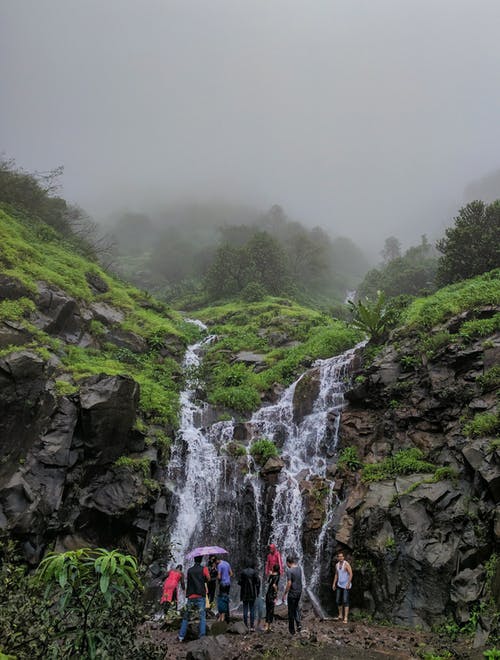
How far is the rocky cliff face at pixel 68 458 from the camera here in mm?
13125

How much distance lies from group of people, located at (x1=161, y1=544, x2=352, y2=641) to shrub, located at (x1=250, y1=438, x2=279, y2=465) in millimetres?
6129

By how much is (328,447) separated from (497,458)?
24.5ft

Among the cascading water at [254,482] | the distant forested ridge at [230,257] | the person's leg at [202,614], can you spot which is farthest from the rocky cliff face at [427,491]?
the distant forested ridge at [230,257]

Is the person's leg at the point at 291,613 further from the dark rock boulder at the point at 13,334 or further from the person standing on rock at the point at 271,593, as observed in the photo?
the dark rock boulder at the point at 13,334

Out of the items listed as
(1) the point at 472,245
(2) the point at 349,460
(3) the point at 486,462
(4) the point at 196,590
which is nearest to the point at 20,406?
(4) the point at 196,590

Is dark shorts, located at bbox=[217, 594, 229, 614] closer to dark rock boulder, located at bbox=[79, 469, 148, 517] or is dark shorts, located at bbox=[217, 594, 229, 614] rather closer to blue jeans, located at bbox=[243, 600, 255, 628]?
blue jeans, located at bbox=[243, 600, 255, 628]

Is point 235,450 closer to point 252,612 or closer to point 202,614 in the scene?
point 252,612

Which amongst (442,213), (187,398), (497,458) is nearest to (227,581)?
(497,458)

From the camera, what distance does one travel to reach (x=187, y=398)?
75.8 feet

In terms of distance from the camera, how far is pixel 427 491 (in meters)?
13.1

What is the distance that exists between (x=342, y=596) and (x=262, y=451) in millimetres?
6703

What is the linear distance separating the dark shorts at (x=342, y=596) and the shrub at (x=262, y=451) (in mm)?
6269

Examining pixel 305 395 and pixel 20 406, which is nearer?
pixel 20 406

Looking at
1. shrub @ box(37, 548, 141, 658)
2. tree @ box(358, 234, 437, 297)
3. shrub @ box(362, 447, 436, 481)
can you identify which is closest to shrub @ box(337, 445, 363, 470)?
shrub @ box(362, 447, 436, 481)
